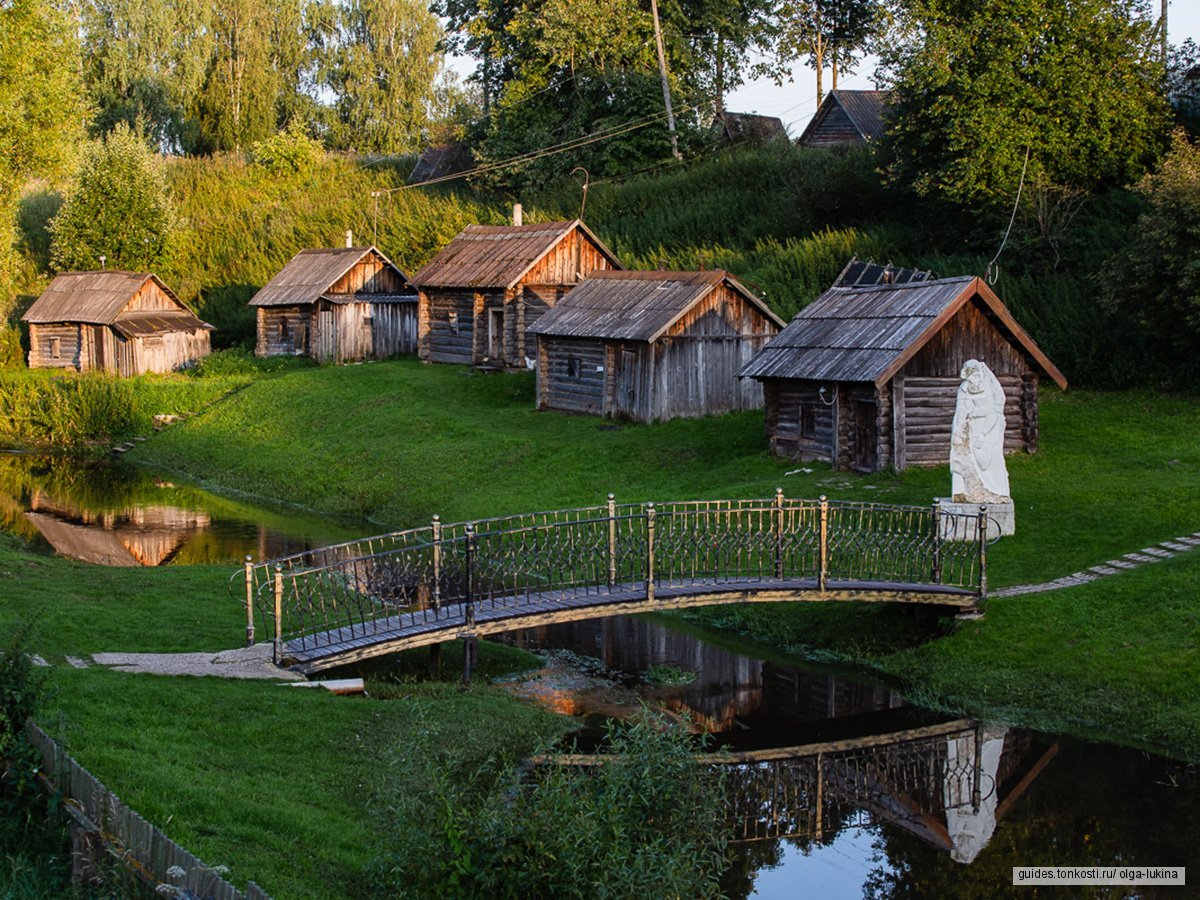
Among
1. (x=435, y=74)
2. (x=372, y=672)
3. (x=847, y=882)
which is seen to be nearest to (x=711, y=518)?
(x=372, y=672)

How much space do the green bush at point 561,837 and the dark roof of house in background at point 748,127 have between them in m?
60.5

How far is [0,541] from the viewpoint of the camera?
93.5 feet

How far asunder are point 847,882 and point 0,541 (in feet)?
68.6

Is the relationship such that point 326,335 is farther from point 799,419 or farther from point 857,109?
A: point 857,109

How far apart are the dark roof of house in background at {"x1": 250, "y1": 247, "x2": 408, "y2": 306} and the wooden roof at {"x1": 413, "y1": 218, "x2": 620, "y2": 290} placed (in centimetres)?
412

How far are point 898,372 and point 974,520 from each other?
6.13 meters

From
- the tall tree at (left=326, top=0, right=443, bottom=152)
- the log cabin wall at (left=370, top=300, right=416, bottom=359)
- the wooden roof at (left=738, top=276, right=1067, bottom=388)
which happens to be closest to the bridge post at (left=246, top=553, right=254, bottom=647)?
the wooden roof at (left=738, top=276, right=1067, bottom=388)

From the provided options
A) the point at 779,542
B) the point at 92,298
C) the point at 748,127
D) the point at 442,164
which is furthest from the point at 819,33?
the point at 779,542

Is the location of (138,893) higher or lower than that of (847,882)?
higher

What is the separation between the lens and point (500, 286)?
1860 inches

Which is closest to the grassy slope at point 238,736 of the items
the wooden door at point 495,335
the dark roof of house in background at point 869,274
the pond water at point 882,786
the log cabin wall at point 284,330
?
the pond water at point 882,786

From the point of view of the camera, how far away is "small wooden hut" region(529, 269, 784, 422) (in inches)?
1522

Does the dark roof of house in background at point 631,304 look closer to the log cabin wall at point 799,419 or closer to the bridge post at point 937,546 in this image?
the log cabin wall at point 799,419

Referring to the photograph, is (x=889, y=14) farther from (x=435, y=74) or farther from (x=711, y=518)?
(x=435, y=74)
